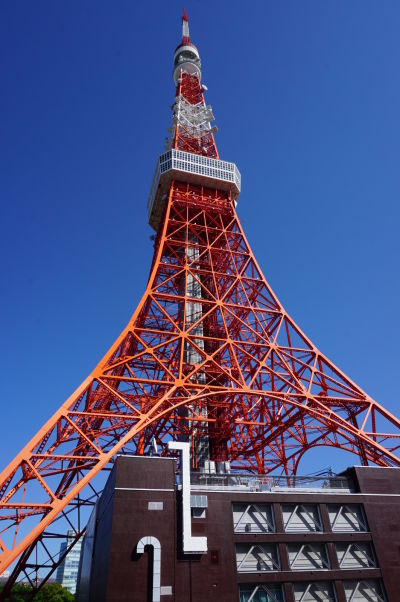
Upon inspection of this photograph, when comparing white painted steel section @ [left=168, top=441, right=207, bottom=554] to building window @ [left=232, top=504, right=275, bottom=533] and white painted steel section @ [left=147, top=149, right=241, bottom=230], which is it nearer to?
building window @ [left=232, top=504, right=275, bottom=533]

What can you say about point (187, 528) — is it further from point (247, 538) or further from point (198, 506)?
point (247, 538)

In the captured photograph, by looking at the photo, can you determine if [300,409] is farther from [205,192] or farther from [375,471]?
[205,192]

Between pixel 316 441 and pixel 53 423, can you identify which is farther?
pixel 316 441

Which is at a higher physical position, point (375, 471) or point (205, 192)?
point (205, 192)

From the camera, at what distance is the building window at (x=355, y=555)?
15.5 meters

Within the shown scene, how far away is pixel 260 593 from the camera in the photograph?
14141 millimetres

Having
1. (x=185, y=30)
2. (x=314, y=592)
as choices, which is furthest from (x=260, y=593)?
(x=185, y=30)

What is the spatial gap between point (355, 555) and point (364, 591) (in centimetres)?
114

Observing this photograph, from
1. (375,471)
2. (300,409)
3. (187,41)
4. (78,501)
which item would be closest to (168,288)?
(300,409)

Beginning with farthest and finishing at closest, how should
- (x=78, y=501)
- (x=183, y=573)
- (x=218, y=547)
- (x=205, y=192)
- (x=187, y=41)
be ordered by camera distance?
(x=187, y=41)
(x=205, y=192)
(x=78, y=501)
(x=218, y=547)
(x=183, y=573)

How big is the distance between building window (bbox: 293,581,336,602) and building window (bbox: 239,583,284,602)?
665 millimetres

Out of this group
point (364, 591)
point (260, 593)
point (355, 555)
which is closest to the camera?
point (260, 593)

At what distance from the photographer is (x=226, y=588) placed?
44.4ft

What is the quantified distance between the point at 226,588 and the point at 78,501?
10.3 m
